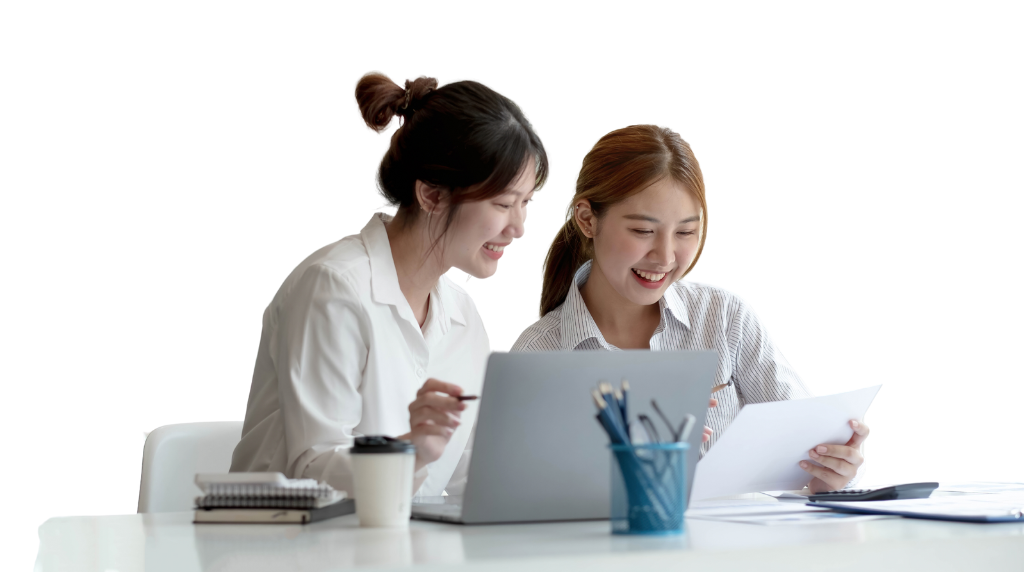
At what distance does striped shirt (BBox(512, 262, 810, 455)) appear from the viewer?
6.51ft

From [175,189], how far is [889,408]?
282 centimetres

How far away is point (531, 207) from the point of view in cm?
343

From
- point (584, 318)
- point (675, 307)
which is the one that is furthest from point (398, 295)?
point (675, 307)

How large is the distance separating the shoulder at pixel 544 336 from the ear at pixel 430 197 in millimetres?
515

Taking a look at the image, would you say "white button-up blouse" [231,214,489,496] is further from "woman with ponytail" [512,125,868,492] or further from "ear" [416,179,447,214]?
"woman with ponytail" [512,125,868,492]

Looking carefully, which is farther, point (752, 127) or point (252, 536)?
point (752, 127)

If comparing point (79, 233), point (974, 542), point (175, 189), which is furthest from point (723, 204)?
point (974, 542)

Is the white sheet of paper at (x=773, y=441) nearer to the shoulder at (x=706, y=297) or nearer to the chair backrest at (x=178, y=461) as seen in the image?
the shoulder at (x=706, y=297)

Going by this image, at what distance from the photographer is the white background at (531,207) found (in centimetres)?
292

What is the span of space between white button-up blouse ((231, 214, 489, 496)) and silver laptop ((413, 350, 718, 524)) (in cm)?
38

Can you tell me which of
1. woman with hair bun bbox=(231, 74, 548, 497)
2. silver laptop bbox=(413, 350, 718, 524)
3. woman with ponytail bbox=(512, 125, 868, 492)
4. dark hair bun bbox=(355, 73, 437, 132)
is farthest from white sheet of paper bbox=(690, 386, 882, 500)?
dark hair bun bbox=(355, 73, 437, 132)

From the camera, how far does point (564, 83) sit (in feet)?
11.3

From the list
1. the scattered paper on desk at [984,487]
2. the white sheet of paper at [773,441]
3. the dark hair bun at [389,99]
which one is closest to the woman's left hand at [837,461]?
the white sheet of paper at [773,441]

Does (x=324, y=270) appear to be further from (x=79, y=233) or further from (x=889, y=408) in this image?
(x=889, y=408)
